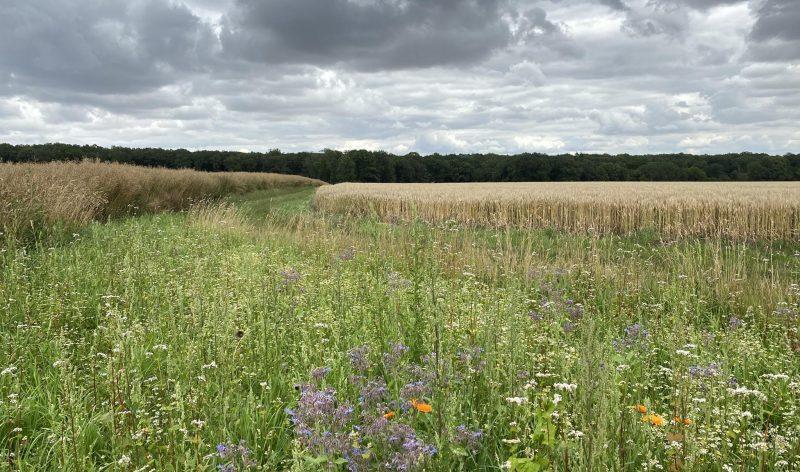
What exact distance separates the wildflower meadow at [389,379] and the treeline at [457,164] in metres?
71.8

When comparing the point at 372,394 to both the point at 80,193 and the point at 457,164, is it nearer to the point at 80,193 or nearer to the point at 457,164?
the point at 80,193

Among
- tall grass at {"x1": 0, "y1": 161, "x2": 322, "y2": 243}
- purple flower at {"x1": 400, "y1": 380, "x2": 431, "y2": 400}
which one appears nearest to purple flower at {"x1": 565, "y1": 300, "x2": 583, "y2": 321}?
purple flower at {"x1": 400, "y1": 380, "x2": 431, "y2": 400}

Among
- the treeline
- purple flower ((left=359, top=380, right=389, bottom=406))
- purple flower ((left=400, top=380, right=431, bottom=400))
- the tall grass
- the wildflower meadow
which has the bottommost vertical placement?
the wildflower meadow

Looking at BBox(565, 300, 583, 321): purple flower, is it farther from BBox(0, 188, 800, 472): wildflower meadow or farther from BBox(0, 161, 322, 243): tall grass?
BBox(0, 161, 322, 243): tall grass

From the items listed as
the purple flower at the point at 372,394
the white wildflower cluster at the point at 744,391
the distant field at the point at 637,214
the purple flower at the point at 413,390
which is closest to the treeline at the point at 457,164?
the distant field at the point at 637,214

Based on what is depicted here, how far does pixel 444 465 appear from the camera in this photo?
2.41 metres

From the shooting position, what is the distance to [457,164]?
383 ft

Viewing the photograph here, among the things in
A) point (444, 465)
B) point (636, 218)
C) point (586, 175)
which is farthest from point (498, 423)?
point (586, 175)

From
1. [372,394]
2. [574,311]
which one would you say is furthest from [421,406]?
[574,311]

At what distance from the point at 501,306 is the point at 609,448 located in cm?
292

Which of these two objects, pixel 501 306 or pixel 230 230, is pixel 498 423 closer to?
pixel 501 306

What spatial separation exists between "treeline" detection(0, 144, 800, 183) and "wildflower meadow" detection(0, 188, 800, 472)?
71.8 meters

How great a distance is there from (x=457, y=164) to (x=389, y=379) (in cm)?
11475

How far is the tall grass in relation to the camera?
11664 millimetres
